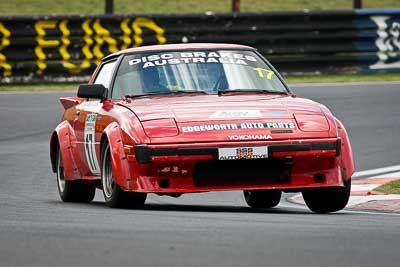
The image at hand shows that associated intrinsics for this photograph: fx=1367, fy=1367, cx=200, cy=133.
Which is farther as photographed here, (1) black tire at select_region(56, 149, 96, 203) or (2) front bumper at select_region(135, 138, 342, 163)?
(1) black tire at select_region(56, 149, 96, 203)

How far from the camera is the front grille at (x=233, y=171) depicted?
9.92 meters

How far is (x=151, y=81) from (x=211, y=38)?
13379 millimetres

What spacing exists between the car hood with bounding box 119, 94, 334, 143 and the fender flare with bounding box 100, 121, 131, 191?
22 centimetres

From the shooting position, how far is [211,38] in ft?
79.9

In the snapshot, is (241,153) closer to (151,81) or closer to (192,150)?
(192,150)

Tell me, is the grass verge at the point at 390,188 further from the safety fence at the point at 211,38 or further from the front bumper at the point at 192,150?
the safety fence at the point at 211,38

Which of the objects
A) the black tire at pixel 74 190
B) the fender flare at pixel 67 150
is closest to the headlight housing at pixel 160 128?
the fender flare at pixel 67 150

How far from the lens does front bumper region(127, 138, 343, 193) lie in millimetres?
9812

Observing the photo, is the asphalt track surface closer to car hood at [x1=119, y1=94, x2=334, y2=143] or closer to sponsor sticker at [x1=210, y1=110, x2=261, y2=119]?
car hood at [x1=119, y1=94, x2=334, y2=143]

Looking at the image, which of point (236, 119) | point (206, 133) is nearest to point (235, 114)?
point (236, 119)

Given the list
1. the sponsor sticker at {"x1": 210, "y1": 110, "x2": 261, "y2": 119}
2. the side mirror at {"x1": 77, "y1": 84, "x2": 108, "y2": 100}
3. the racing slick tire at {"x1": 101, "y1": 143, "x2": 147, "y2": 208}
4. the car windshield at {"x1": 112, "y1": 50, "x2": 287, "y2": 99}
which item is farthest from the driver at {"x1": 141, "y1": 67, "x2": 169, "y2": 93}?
the sponsor sticker at {"x1": 210, "y1": 110, "x2": 261, "y2": 119}

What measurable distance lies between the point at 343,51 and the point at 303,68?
0.81m

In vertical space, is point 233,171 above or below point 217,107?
below

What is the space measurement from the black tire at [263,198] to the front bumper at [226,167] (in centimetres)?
176
